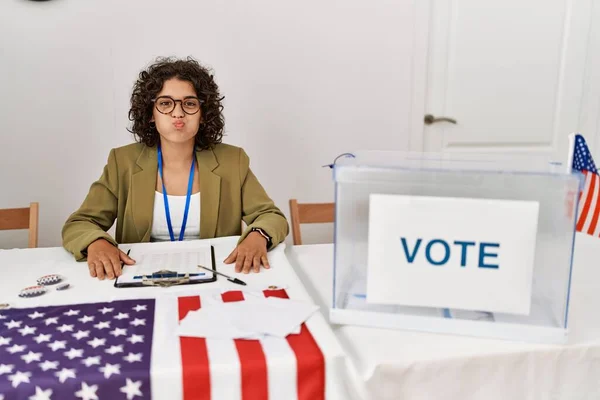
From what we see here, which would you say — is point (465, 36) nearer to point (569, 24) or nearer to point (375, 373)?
point (569, 24)

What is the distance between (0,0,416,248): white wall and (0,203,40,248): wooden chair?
2.14ft

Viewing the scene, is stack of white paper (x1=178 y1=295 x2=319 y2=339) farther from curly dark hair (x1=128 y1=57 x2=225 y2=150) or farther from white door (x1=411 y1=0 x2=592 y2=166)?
white door (x1=411 y1=0 x2=592 y2=166)

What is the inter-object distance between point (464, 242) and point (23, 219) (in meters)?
1.42

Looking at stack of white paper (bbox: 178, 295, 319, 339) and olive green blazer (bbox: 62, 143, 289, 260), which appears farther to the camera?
olive green blazer (bbox: 62, 143, 289, 260)

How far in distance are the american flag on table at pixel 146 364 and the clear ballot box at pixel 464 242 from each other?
185 mm

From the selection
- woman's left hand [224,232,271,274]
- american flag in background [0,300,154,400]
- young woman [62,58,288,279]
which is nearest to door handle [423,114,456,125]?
young woman [62,58,288,279]

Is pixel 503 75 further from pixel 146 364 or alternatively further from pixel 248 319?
pixel 146 364

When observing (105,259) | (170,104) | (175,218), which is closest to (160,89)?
(170,104)

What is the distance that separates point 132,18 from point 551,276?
6.48 ft

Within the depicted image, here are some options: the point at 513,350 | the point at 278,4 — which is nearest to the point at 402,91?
the point at 278,4

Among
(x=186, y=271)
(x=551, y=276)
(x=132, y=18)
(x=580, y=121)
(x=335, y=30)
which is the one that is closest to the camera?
(x=551, y=276)

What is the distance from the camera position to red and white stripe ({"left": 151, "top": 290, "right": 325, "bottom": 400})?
789mm

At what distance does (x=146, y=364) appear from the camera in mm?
802

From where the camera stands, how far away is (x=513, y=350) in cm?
89
